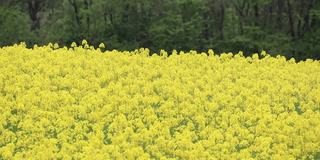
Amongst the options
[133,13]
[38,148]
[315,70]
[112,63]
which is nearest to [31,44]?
[133,13]

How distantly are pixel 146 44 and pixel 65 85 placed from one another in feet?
73.1

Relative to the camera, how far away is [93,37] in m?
44.0

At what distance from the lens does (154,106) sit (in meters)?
19.8

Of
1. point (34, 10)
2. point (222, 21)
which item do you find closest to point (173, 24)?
point (222, 21)

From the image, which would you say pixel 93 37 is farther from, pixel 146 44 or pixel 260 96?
pixel 260 96

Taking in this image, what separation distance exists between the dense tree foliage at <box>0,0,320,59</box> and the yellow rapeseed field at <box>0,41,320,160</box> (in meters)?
15.3

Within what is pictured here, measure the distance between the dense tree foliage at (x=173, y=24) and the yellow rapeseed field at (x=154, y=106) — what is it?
1531cm

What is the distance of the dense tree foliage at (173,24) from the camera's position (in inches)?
1586

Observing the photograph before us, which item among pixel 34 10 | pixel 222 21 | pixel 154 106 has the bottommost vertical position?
pixel 154 106

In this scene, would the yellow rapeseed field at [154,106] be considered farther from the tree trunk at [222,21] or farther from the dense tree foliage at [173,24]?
the tree trunk at [222,21]

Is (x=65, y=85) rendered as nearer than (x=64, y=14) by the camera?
Yes

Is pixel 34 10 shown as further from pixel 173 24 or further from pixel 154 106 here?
pixel 154 106

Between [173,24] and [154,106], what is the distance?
22637 mm

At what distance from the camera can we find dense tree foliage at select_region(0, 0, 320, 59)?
40.3m
